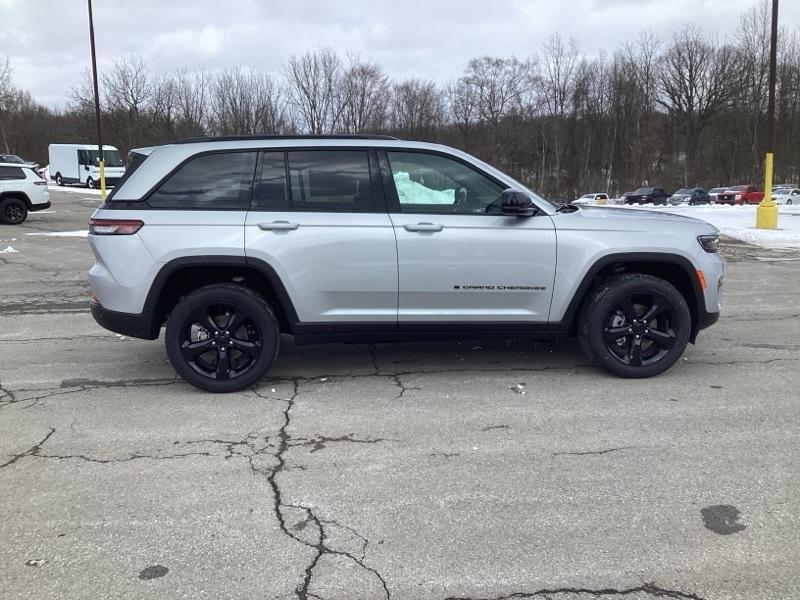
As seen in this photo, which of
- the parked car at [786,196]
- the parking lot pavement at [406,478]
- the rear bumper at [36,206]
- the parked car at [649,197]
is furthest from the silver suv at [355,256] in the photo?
the parked car at [649,197]

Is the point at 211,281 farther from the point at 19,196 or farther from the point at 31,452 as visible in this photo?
the point at 19,196

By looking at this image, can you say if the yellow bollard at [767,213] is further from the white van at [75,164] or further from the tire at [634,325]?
the white van at [75,164]

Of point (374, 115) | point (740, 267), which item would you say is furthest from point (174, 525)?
point (374, 115)

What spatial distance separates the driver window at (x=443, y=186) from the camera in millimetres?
4875

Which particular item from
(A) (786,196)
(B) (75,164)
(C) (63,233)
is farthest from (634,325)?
(B) (75,164)

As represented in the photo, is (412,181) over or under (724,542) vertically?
over

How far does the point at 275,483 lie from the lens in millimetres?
3430

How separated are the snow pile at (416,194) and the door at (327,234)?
159 mm

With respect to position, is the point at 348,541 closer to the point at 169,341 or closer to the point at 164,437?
the point at 164,437

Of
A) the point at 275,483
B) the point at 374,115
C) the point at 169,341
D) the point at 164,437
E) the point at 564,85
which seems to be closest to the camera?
the point at 275,483

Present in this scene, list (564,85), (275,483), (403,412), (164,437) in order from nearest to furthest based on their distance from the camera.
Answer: (275,483) → (164,437) → (403,412) → (564,85)

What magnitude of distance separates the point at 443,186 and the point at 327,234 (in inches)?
38.3

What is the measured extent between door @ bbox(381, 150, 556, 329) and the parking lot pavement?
62cm

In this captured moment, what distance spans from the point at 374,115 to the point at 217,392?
193ft
